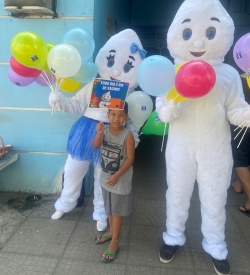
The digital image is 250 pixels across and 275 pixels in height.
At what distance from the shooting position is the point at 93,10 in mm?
2848

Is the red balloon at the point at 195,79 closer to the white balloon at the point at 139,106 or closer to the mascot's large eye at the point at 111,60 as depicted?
the white balloon at the point at 139,106

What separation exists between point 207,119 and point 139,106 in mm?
579

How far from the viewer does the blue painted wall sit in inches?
114

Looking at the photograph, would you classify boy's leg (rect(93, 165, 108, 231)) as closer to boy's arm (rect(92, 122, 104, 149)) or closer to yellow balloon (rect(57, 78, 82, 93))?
boy's arm (rect(92, 122, 104, 149))

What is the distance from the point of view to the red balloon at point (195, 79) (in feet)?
5.68

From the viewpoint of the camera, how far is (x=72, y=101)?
241 cm

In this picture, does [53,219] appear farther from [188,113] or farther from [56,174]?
[188,113]

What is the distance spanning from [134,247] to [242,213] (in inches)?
57.2

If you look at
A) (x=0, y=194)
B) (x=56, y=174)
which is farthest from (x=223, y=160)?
(x=0, y=194)

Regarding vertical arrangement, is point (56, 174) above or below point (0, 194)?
above

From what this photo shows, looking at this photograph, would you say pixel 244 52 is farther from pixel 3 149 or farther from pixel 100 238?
pixel 3 149

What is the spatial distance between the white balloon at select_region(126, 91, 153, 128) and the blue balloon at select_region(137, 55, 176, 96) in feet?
1.20

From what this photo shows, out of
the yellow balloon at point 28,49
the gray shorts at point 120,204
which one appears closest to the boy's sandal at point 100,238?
the gray shorts at point 120,204

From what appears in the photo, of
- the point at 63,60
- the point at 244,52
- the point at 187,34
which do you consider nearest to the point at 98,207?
the point at 63,60
